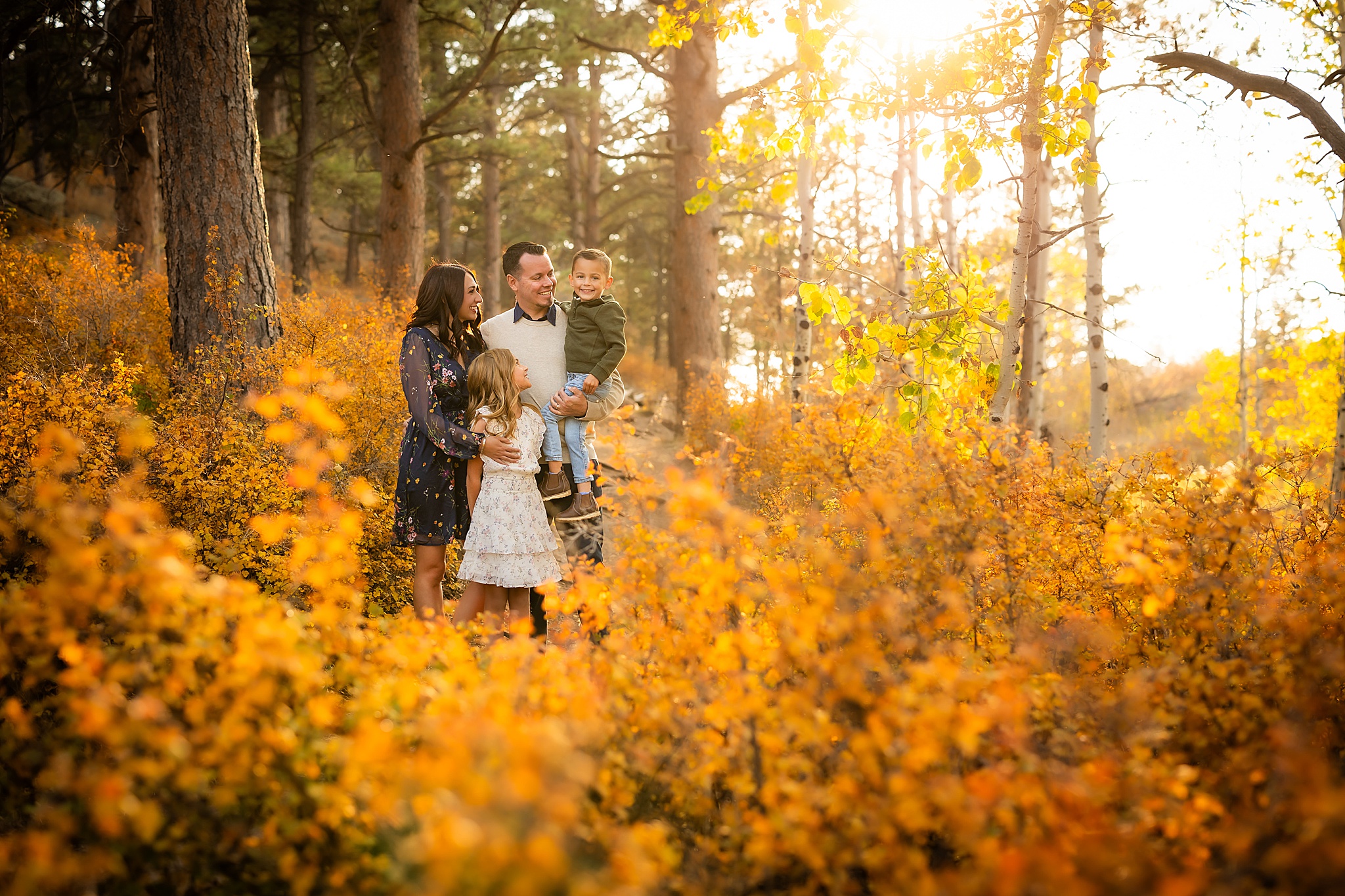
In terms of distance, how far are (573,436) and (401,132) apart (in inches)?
251

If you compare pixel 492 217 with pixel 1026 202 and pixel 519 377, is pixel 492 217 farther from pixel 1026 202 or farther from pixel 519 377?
pixel 1026 202

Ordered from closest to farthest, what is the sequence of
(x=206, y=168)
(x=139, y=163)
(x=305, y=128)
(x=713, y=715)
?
(x=713, y=715) → (x=206, y=168) → (x=139, y=163) → (x=305, y=128)

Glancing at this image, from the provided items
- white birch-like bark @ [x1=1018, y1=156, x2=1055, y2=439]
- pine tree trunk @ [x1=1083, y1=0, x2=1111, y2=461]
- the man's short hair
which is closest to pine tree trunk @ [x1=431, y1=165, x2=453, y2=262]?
white birch-like bark @ [x1=1018, y1=156, x2=1055, y2=439]

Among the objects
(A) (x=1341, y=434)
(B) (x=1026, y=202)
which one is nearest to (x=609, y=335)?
(B) (x=1026, y=202)

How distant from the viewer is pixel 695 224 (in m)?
9.01

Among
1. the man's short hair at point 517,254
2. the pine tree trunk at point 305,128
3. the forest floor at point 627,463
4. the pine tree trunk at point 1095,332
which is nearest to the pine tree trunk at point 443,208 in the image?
the pine tree trunk at point 305,128

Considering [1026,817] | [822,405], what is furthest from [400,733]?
[822,405]

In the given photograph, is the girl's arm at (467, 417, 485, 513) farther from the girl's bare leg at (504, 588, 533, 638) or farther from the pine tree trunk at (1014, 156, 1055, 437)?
the pine tree trunk at (1014, 156, 1055, 437)

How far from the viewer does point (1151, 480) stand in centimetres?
349

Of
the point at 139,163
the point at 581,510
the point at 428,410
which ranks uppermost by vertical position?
the point at 139,163

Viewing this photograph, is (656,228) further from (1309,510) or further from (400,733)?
(400,733)

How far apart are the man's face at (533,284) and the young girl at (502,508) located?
361 mm

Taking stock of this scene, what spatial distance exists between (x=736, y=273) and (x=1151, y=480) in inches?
787

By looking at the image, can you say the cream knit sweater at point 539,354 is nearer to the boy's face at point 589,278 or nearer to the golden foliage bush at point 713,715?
the boy's face at point 589,278
